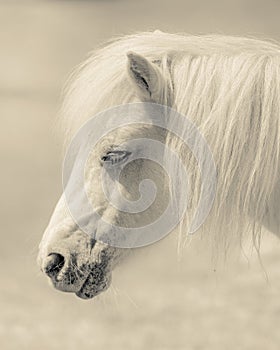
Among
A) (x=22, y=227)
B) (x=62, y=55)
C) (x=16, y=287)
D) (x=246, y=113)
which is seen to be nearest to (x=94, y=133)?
(x=246, y=113)

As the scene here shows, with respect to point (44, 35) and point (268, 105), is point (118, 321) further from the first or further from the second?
point (44, 35)

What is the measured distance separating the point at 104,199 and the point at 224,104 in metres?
0.33

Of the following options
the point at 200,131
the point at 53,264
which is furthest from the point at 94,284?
the point at 200,131

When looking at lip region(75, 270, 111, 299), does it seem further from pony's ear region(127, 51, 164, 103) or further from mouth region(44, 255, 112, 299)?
pony's ear region(127, 51, 164, 103)

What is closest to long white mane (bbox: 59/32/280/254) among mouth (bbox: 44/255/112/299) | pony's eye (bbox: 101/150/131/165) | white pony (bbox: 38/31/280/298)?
white pony (bbox: 38/31/280/298)

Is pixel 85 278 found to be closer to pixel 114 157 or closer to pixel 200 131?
pixel 114 157

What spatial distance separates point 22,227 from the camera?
4898 millimetres

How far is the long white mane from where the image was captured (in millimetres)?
1829

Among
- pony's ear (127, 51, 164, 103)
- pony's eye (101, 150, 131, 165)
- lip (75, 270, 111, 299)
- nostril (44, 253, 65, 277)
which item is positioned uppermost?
pony's ear (127, 51, 164, 103)

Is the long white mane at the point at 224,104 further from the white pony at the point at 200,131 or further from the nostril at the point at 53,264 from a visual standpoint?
the nostril at the point at 53,264

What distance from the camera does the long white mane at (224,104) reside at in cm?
183

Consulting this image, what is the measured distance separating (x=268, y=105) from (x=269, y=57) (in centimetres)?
13

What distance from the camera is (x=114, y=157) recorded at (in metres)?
1.84

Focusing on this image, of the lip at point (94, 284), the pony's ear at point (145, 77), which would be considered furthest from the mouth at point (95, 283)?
the pony's ear at point (145, 77)
